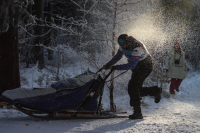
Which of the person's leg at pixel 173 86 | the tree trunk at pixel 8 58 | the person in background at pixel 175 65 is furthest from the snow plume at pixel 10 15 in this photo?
the person's leg at pixel 173 86

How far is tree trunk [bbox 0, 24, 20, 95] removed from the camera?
556 cm

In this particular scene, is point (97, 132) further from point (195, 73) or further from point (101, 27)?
point (195, 73)

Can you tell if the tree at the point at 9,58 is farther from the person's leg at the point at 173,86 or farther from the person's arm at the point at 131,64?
the person's leg at the point at 173,86

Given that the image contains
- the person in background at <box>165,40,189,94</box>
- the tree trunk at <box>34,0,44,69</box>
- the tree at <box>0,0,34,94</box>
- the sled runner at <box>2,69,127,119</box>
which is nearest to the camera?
the sled runner at <box>2,69,127,119</box>

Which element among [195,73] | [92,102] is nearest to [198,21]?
[195,73]

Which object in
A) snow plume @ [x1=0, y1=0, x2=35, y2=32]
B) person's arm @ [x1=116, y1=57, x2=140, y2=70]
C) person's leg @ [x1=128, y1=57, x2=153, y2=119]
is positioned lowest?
person's leg @ [x1=128, y1=57, x2=153, y2=119]

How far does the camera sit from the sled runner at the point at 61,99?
150 inches

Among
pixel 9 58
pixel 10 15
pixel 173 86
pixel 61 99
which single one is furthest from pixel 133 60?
pixel 173 86

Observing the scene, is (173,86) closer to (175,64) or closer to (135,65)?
(175,64)

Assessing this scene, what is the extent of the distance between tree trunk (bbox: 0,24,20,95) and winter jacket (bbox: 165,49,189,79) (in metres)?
5.38

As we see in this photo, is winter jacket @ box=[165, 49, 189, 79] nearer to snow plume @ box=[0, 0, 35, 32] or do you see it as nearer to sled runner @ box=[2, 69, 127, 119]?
sled runner @ box=[2, 69, 127, 119]

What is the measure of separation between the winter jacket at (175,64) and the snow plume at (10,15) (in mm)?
5534

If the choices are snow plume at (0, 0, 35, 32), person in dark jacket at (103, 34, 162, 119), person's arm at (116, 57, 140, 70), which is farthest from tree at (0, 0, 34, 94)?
person's arm at (116, 57, 140, 70)

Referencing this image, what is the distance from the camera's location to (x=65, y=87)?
4047 millimetres
